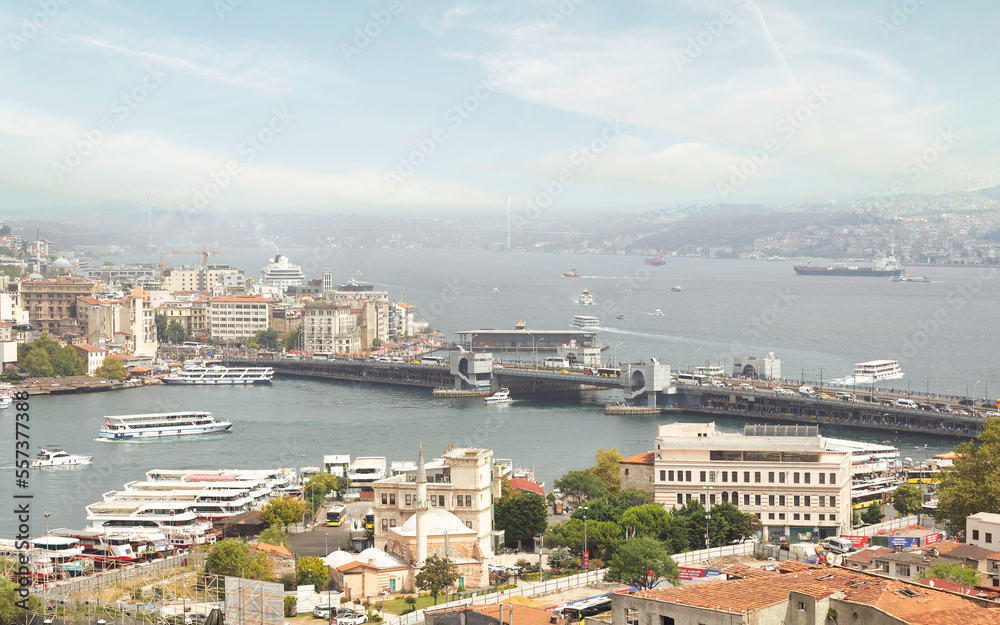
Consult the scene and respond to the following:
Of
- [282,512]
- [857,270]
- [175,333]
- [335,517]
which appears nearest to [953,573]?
[335,517]

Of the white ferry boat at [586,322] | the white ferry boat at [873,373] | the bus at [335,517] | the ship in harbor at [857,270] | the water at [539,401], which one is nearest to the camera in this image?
the bus at [335,517]

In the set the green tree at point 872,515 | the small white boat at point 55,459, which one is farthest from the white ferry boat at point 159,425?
the green tree at point 872,515

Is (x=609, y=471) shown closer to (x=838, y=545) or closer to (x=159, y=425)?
(x=838, y=545)

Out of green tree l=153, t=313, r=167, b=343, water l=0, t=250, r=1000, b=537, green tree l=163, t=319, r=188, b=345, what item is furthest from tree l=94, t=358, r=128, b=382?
green tree l=153, t=313, r=167, b=343

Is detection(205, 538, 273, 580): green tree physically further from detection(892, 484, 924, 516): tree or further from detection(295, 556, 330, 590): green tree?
detection(892, 484, 924, 516): tree

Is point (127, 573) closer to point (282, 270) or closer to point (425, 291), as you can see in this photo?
point (282, 270)

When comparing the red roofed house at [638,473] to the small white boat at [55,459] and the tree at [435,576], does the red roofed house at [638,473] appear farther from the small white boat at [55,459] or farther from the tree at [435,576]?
the small white boat at [55,459]

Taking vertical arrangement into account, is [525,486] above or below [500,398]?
below
